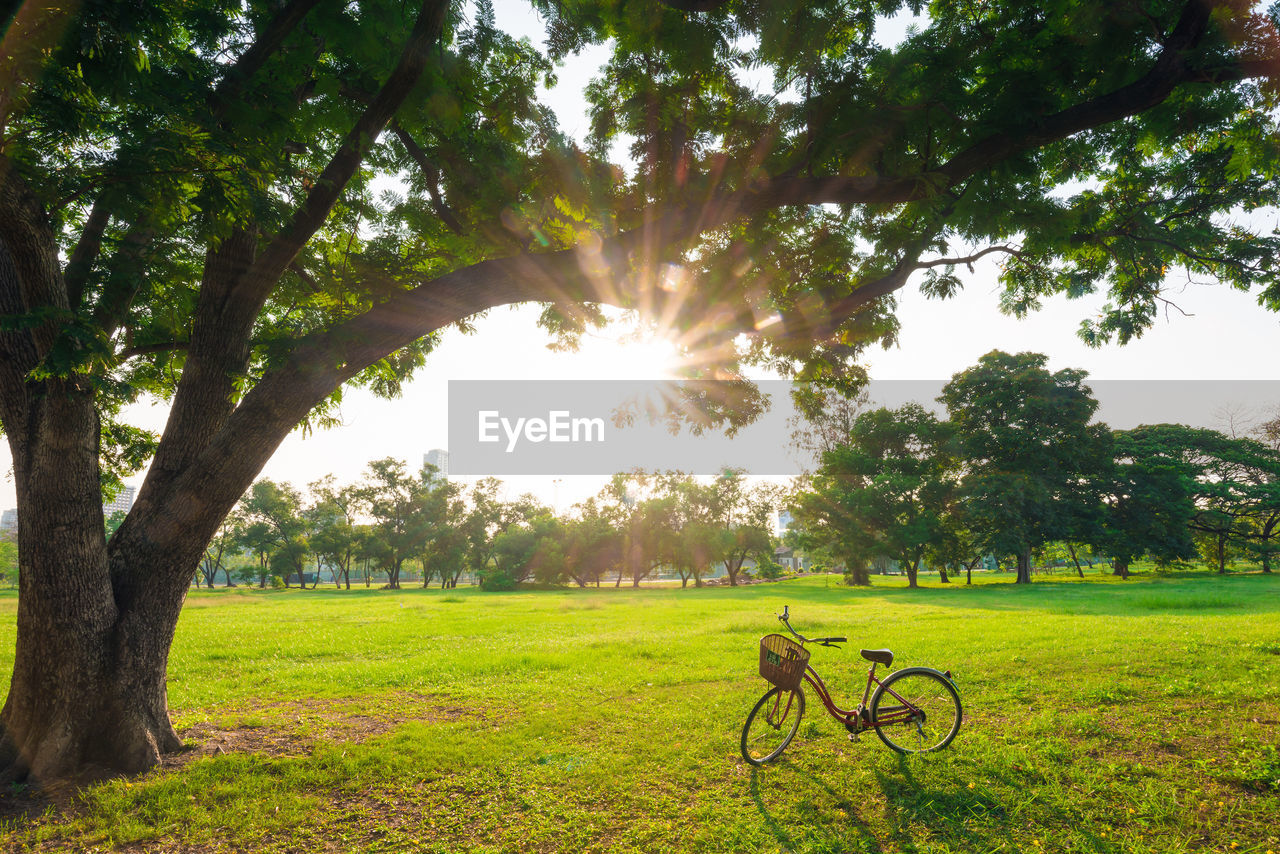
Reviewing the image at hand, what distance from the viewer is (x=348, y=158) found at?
15.9 ft

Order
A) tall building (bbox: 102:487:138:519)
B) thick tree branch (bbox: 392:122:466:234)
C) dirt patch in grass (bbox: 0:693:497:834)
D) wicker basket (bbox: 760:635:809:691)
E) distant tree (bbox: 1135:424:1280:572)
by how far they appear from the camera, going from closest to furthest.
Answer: dirt patch in grass (bbox: 0:693:497:834) → wicker basket (bbox: 760:635:809:691) → thick tree branch (bbox: 392:122:466:234) → tall building (bbox: 102:487:138:519) → distant tree (bbox: 1135:424:1280:572)

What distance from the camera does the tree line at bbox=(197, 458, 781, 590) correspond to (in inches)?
2175

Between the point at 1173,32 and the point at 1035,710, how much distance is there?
7011 mm

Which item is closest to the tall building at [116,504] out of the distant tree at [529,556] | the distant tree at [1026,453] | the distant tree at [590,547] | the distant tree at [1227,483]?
the distant tree at [529,556]

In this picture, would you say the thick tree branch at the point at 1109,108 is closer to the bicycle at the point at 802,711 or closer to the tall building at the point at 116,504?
the bicycle at the point at 802,711

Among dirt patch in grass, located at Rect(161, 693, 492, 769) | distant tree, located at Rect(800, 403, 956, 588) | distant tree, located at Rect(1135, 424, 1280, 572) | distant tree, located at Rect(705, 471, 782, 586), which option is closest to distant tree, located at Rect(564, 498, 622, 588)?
distant tree, located at Rect(705, 471, 782, 586)

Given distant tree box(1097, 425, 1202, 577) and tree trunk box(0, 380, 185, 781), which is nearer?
tree trunk box(0, 380, 185, 781)

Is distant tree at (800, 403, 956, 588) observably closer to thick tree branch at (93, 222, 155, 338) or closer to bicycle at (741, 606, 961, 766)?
bicycle at (741, 606, 961, 766)

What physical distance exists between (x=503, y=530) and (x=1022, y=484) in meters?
49.9

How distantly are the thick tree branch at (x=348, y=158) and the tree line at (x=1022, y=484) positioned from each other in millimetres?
35179

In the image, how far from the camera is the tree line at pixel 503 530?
55250mm

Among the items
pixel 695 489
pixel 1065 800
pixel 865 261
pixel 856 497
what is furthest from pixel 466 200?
pixel 695 489

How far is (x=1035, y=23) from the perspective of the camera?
4.78 meters

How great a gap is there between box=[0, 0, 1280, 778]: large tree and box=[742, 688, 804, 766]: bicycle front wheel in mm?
4043
